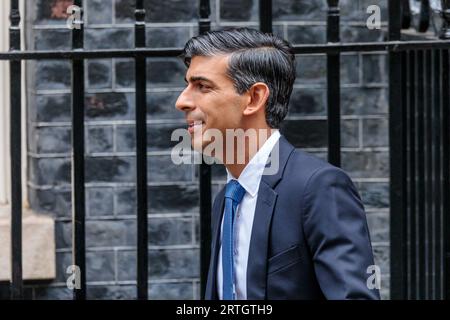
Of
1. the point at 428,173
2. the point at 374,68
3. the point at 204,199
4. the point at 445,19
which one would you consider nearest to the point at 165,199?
the point at 374,68

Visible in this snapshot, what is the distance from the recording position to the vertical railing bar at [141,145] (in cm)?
388

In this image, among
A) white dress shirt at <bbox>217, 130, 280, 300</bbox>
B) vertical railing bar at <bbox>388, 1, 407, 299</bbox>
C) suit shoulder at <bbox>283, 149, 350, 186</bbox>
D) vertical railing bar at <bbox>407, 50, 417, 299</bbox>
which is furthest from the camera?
vertical railing bar at <bbox>407, 50, 417, 299</bbox>

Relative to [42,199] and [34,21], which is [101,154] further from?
[34,21]

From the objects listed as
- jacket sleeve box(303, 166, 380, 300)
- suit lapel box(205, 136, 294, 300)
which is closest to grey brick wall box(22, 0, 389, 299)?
suit lapel box(205, 136, 294, 300)

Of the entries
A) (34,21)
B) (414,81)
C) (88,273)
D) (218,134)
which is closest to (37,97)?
(34,21)

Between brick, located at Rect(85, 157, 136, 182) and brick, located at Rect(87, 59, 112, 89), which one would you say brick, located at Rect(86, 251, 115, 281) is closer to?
brick, located at Rect(85, 157, 136, 182)

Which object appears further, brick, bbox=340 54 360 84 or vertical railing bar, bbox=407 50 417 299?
brick, bbox=340 54 360 84

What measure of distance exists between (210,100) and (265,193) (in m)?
0.30

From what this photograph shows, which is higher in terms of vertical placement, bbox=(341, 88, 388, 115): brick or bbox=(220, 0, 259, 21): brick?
bbox=(220, 0, 259, 21): brick

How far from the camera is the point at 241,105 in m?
3.17

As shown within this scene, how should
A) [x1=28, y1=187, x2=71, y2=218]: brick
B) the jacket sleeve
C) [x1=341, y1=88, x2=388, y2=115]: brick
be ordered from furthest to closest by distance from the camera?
[x1=341, y1=88, x2=388, y2=115]: brick → [x1=28, y1=187, x2=71, y2=218]: brick → the jacket sleeve

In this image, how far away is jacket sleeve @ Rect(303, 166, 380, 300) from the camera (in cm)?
284

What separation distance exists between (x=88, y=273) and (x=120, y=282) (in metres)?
0.16

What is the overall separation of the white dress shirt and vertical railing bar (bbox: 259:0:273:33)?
847 millimetres
